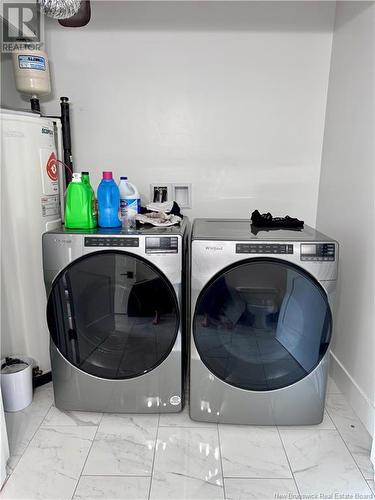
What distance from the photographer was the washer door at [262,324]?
4.97 ft

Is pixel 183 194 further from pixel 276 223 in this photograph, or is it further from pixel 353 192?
pixel 353 192

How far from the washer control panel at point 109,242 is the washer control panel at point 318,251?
0.76 m

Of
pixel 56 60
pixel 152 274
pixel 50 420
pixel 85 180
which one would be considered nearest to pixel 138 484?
pixel 50 420

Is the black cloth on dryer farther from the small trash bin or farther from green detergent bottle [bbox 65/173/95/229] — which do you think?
the small trash bin

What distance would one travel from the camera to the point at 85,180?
174 cm

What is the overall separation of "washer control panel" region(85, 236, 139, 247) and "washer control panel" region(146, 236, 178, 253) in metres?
0.06

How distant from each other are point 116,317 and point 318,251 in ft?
3.29

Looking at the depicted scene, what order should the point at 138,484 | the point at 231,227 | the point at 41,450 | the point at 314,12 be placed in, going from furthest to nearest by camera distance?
the point at 314,12
the point at 231,227
the point at 41,450
the point at 138,484

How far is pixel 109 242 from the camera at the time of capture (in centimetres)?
155

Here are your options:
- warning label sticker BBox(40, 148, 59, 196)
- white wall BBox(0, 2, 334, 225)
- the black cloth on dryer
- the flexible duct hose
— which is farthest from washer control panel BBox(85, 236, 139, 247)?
the flexible duct hose

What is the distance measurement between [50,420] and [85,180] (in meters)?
1.27

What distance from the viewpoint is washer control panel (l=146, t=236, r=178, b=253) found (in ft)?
5.05

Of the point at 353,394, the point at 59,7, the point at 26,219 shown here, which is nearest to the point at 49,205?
the point at 26,219

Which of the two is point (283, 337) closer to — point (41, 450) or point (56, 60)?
point (41, 450)
